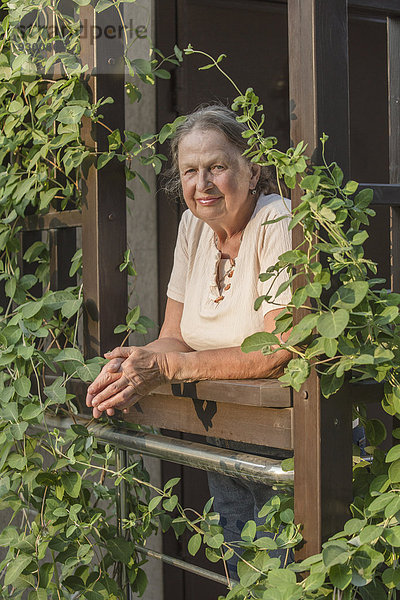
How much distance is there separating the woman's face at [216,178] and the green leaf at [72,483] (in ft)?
2.22

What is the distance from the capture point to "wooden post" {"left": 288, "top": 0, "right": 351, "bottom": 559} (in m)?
1.47

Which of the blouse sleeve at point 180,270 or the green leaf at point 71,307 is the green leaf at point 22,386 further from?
the blouse sleeve at point 180,270

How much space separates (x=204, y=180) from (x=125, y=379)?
51cm

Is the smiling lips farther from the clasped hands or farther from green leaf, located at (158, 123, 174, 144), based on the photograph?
the clasped hands

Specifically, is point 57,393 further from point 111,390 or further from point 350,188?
point 350,188

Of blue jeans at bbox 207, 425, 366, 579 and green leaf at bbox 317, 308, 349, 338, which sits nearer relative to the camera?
green leaf at bbox 317, 308, 349, 338

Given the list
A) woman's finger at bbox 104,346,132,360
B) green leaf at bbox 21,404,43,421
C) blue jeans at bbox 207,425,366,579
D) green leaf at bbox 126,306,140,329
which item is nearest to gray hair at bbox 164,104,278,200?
green leaf at bbox 126,306,140,329

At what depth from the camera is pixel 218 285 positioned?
211cm

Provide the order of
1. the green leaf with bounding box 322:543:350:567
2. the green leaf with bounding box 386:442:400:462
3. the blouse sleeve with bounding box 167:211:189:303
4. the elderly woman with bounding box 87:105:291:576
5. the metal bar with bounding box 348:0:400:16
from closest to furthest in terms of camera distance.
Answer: the green leaf with bounding box 322:543:350:567 → the green leaf with bounding box 386:442:400:462 → the metal bar with bounding box 348:0:400:16 → the elderly woman with bounding box 87:105:291:576 → the blouse sleeve with bounding box 167:211:189:303

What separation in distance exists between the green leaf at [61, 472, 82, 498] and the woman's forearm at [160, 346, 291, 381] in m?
0.34

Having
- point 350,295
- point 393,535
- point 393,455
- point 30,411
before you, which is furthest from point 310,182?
point 30,411

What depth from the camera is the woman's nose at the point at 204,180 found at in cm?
204

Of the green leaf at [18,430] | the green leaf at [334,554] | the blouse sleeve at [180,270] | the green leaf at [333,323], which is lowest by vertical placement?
the green leaf at [334,554]

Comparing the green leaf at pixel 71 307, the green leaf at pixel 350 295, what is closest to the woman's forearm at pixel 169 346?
the green leaf at pixel 71 307
